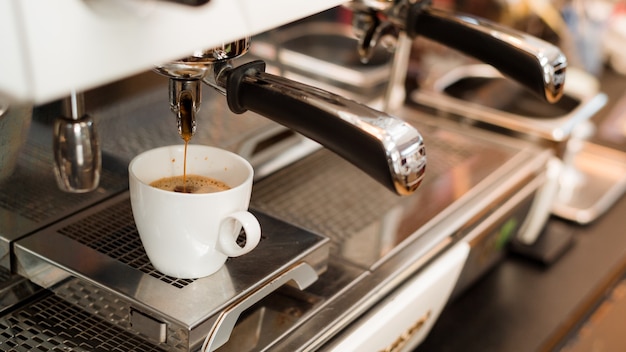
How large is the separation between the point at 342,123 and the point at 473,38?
0.77 ft

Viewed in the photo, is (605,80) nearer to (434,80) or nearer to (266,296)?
(434,80)

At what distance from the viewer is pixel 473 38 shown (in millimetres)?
670

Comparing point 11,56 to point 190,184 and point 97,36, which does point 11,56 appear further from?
point 190,184

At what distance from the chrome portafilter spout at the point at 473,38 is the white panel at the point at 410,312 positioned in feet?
0.58

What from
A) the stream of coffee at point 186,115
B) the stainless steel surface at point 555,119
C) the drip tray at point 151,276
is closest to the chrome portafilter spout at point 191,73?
the stream of coffee at point 186,115

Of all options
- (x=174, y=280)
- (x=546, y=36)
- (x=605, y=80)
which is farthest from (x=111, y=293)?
(x=605, y=80)

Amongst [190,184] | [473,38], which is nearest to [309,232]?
[190,184]

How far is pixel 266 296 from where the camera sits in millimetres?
628

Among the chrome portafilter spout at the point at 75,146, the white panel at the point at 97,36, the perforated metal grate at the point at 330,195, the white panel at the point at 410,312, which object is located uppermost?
the white panel at the point at 97,36

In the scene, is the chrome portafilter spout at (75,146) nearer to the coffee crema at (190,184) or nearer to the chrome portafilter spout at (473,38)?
the coffee crema at (190,184)

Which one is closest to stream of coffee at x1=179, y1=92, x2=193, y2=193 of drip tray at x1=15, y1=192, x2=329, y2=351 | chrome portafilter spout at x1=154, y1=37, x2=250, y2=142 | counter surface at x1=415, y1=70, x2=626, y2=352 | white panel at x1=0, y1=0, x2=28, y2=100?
chrome portafilter spout at x1=154, y1=37, x2=250, y2=142

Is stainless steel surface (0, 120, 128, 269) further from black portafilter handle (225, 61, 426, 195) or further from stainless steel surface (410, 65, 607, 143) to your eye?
stainless steel surface (410, 65, 607, 143)

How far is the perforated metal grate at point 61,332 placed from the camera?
554 mm

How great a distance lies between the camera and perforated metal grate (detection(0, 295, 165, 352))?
55cm
